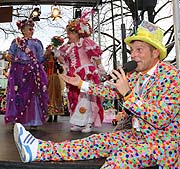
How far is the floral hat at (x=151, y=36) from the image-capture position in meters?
1.78

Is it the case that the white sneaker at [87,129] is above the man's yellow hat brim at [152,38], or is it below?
below

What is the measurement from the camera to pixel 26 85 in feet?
11.7

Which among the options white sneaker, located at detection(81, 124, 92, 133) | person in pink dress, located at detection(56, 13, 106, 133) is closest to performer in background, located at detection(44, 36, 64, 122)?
person in pink dress, located at detection(56, 13, 106, 133)

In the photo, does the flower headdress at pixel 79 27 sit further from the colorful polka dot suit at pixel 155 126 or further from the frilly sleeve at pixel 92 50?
the colorful polka dot suit at pixel 155 126

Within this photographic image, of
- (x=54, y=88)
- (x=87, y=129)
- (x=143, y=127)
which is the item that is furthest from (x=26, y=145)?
(x=54, y=88)

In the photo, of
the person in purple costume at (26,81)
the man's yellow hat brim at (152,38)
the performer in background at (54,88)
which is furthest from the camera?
the performer in background at (54,88)

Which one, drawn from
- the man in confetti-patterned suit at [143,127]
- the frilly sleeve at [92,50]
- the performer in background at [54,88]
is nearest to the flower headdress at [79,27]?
the frilly sleeve at [92,50]

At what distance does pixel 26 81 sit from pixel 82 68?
0.60 m

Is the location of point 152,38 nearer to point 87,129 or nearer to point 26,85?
point 87,129

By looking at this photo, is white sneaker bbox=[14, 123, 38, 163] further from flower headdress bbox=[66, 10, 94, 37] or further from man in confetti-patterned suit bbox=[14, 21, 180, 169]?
flower headdress bbox=[66, 10, 94, 37]

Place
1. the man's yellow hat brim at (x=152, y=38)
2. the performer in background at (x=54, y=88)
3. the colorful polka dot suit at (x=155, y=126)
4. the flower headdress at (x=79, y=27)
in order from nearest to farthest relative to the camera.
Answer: the colorful polka dot suit at (x=155, y=126) → the man's yellow hat brim at (x=152, y=38) → the flower headdress at (x=79, y=27) → the performer in background at (x=54, y=88)

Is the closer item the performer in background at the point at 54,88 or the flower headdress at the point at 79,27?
the flower headdress at the point at 79,27

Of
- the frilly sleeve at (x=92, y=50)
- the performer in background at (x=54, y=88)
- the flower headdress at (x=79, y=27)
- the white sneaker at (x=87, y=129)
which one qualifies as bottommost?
the white sneaker at (x=87, y=129)

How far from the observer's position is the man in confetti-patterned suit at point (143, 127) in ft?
5.25
